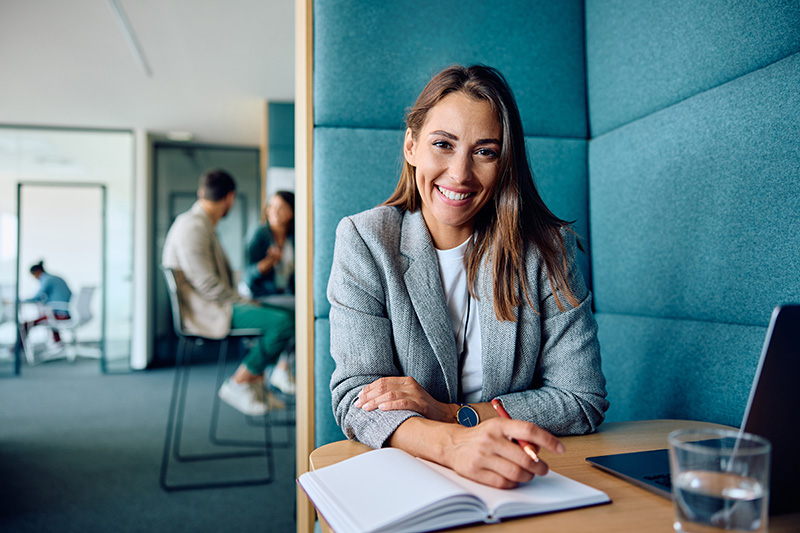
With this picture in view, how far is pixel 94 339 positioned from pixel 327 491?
746cm

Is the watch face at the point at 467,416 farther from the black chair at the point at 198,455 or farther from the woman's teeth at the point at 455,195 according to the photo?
the black chair at the point at 198,455

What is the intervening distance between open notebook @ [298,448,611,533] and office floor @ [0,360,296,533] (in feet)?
6.42

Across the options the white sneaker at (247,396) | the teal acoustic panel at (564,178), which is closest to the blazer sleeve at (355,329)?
the teal acoustic panel at (564,178)

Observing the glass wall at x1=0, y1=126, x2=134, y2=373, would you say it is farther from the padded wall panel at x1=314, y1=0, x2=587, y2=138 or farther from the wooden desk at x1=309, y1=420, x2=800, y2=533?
the wooden desk at x1=309, y1=420, x2=800, y2=533

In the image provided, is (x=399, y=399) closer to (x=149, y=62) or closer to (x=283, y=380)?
(x=283, y=380)

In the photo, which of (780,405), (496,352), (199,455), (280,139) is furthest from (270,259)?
(780,405)

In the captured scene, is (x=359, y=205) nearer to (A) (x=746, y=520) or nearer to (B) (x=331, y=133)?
(B) (x=331, y=133)

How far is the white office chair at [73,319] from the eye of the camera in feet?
21.5

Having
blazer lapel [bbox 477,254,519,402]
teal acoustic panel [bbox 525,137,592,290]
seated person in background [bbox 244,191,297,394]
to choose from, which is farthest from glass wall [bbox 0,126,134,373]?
blazer lapel [bbox 477,254,519,402]

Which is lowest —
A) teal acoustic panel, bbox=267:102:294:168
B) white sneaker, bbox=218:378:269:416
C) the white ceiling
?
white sneaker, bbox=218:378:269:416

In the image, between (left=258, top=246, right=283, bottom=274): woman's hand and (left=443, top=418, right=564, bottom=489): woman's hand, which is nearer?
(left=443, top=418, right=564, bottom=489): woman's hand

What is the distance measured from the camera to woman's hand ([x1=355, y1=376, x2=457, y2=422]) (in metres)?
0.95

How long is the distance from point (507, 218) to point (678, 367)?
0.61 metres

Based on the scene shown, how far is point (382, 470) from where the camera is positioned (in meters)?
0.70
